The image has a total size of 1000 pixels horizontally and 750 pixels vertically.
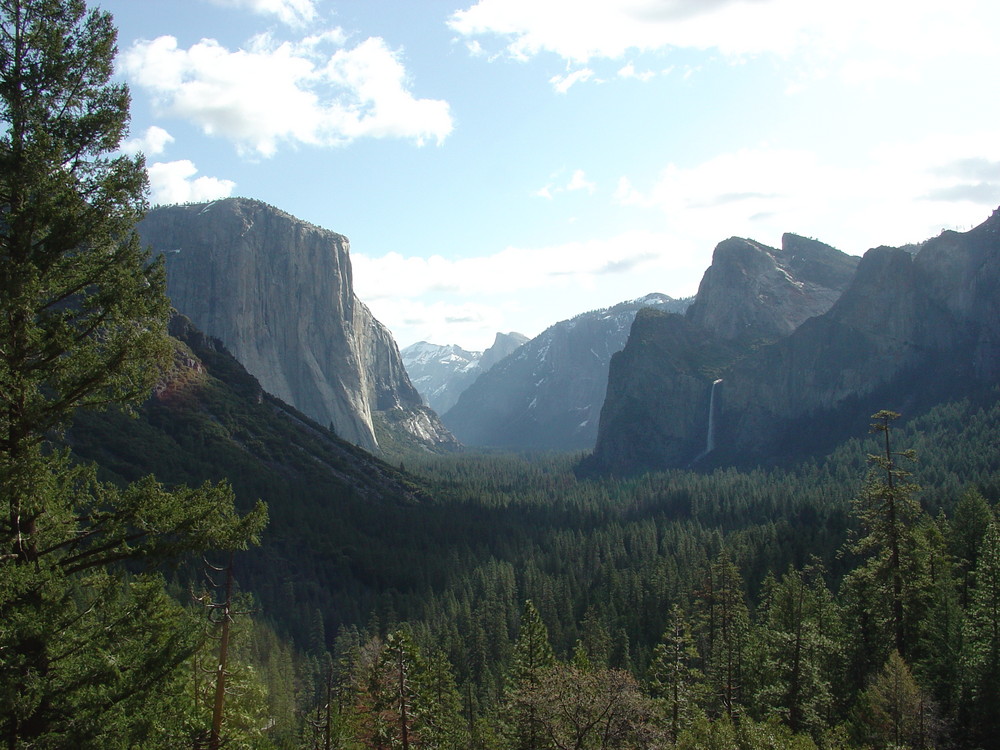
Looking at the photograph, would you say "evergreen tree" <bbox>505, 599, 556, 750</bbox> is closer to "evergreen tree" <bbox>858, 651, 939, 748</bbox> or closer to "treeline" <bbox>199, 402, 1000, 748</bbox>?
"treeline" <bbox>199, 402, 1000, 748</bbox>

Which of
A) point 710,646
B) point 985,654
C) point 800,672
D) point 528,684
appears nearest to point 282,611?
point 710,646

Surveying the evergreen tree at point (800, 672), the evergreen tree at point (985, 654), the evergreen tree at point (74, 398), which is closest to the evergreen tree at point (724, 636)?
the evergreen tree at point (800, 672)

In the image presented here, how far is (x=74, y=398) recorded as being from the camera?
36.0 feet

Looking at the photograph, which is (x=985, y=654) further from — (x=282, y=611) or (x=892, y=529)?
(x=282, y=611)

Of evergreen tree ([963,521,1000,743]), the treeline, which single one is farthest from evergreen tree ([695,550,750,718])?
evergreen tree ([963,521,1000,743])

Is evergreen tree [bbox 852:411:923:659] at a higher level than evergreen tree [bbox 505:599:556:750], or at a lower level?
higher

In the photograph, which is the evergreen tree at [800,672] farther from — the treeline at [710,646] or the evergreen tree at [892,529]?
the evergreen tree at [892,529]

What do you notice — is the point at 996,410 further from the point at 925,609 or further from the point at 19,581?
the point at 19,581

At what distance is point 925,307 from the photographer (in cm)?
18975

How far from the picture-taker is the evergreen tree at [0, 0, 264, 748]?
32.3 feet

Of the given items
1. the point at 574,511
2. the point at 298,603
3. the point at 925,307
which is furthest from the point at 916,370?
the point at 298,603

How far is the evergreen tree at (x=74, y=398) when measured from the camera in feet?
32.3

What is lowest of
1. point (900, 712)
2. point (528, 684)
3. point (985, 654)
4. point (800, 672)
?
point (900, 712)

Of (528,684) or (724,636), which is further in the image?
(724,636)
